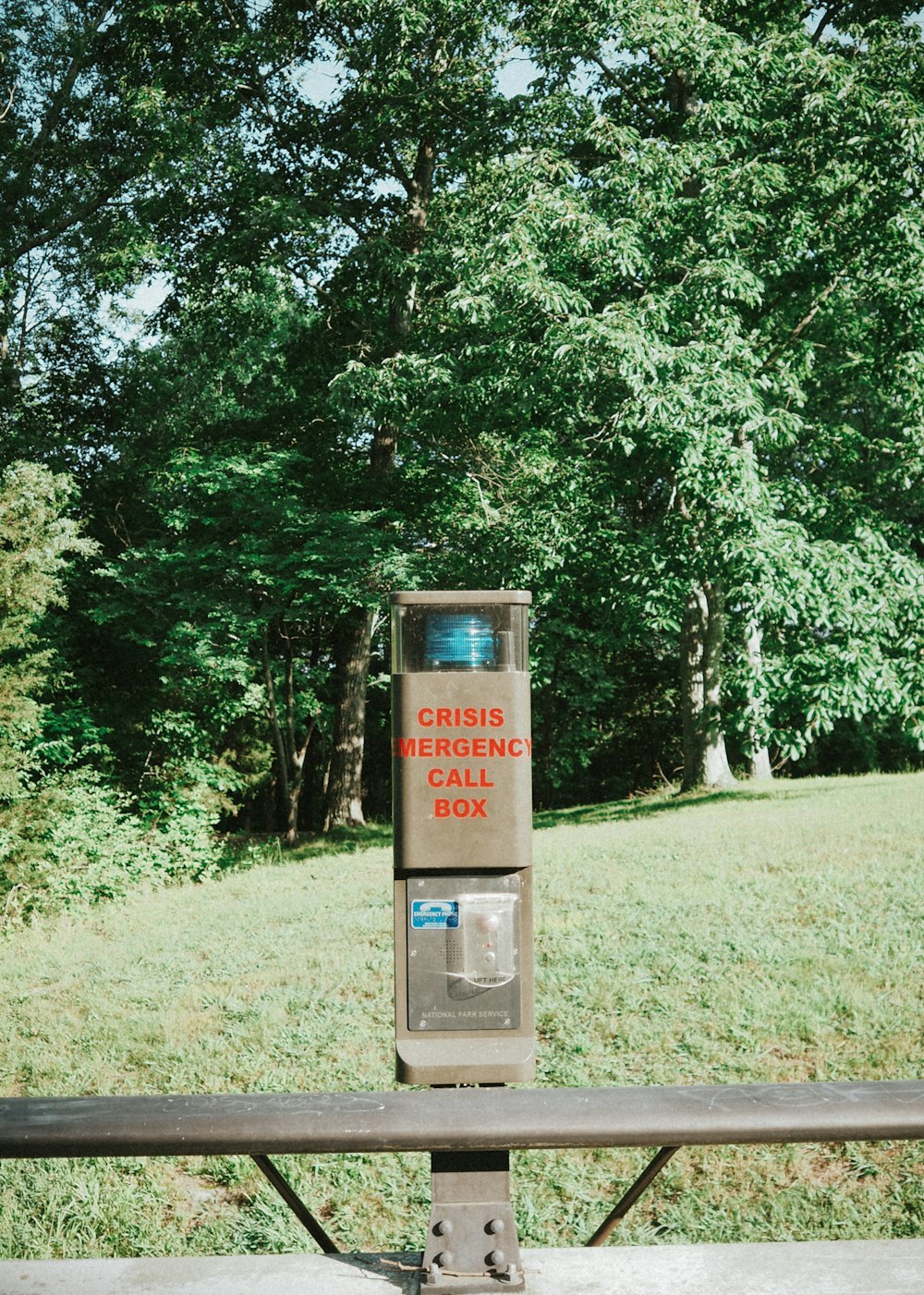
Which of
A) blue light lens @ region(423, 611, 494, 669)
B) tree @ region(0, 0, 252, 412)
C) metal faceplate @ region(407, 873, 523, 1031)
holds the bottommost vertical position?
metal faceplate @ region(407, 873, 523, 1031)

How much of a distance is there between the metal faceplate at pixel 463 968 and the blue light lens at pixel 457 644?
540mm

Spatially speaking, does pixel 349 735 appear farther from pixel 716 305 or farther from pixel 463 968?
pixel 463 968

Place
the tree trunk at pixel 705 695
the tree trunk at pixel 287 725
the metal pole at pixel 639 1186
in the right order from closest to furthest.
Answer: the metal pole at pixel 639 1186 → the tree trunk at pixel 705 695 → the tree trunk at pixel 287 725

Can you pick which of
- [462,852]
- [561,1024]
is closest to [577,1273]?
[462,852]

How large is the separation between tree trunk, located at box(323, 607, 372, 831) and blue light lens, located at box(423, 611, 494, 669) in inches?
573

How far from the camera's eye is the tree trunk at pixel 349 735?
16.9 m

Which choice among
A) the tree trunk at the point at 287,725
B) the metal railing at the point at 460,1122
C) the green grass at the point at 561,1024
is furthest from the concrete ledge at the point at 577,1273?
the tree trunk at the point at 287,725

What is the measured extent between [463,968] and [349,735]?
14811mm

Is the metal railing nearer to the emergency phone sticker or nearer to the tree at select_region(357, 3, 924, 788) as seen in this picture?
the emergency phone sticker

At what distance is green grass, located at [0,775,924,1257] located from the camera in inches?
129

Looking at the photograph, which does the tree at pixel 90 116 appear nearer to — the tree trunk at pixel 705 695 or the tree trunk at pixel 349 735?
the tree trunk at pixel 349 735

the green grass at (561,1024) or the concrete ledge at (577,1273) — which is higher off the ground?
the concrete ledge at (577,1273)

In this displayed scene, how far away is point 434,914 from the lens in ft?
7.48

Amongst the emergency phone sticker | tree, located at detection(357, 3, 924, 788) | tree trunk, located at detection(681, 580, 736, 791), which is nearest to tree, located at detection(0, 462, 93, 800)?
tree, located at detection(357, 3, 924, 788)
